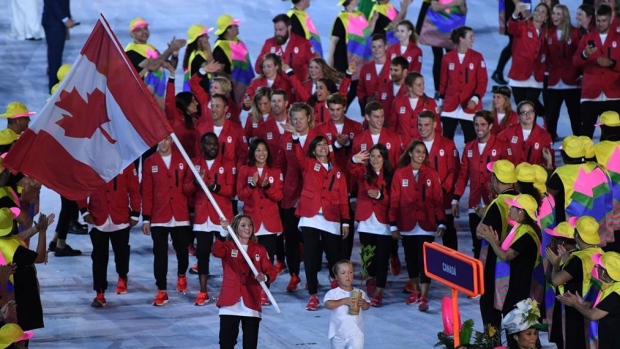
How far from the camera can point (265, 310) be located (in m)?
15.4

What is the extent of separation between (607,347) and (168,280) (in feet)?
20.9

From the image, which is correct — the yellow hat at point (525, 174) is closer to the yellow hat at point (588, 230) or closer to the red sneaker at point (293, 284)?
the yellow hat at point (588, 230)

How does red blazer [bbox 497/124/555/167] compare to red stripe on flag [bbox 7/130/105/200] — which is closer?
red stripe on flag [bbox 7/130/105/200]

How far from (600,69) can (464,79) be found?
2.00 metres

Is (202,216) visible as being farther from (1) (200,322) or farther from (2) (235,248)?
(2) (235,248)

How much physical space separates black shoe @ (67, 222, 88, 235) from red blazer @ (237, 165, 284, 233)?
3.21m

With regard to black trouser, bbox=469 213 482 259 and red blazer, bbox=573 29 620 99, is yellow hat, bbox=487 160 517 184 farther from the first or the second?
red blazer, bbox=573 29 620 99

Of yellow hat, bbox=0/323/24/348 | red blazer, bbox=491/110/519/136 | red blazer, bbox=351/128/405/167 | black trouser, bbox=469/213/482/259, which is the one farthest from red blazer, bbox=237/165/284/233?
yellow hat, bbox=0/323/24/348

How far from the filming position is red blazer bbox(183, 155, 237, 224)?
15852 millimetres

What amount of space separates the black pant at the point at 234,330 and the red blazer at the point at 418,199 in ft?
9.09

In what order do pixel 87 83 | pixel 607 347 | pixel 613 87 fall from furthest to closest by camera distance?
pixel 613 87, pixel 87 83, pixel 607 347

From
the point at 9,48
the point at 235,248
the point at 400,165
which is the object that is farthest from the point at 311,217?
the point at 9,48

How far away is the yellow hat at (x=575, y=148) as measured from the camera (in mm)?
13984

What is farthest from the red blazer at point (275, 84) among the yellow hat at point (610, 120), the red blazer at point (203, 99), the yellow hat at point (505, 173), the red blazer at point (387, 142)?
the yellow hat at point (505, 173)
